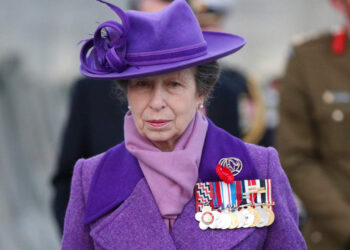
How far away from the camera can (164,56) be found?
3.02 meters

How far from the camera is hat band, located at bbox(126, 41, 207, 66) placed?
3023 mm

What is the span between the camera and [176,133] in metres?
3.12

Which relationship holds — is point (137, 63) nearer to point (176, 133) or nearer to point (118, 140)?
point (176, 133)

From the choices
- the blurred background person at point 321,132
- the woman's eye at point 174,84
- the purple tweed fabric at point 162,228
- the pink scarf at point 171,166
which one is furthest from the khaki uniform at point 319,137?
the woman's eye at point 174,84

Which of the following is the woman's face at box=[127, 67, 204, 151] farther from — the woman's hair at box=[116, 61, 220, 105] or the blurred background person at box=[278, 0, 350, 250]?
the blurred background person at box=[278, 0, 350, 250]

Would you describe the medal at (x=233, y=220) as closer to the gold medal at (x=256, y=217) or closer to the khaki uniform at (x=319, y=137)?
the gold medal at (x=256, y=217)

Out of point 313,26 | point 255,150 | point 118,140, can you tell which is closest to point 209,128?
point 255,150

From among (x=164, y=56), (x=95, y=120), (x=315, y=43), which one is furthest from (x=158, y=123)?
(x=315, y=43)

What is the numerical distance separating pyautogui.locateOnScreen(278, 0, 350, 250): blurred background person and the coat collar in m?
1.56

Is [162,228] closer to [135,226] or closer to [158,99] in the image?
[135,226]

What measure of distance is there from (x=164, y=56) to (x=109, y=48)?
0.77 ft

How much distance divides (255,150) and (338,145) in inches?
61.7

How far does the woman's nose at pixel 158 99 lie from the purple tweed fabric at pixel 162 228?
33 cm

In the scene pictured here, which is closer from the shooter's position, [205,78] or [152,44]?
[152,44]
